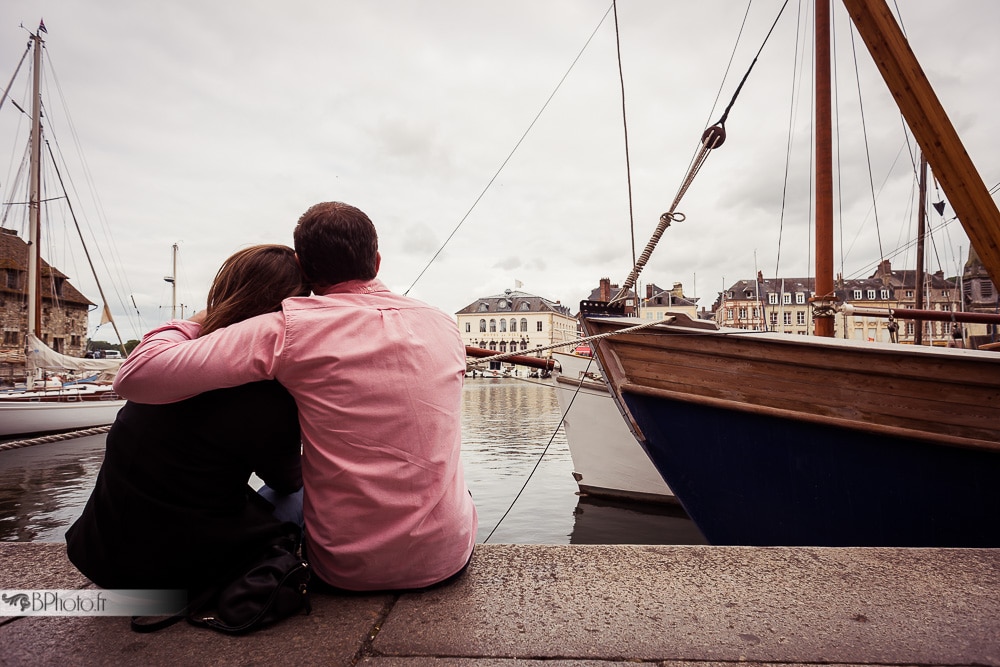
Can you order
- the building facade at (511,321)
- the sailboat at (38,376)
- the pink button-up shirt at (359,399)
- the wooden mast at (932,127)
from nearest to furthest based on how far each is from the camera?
the pink button-up shirt at (359,399) < the wooden mast at (932,127) < the sailboat at (38,376) < the building facade at (511,321)

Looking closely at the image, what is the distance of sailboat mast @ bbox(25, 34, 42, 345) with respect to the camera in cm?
2105

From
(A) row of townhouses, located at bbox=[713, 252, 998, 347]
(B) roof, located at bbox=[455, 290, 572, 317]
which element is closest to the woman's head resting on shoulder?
(A) row of townhouses, located at bbox=[713, 252, 998, 347]

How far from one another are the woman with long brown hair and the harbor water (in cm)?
349

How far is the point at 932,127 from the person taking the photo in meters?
4.41

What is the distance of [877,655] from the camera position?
1533 millimetres

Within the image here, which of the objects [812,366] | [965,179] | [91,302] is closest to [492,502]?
[812,366]

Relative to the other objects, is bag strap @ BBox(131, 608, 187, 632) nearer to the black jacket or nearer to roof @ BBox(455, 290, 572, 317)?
the black jacket

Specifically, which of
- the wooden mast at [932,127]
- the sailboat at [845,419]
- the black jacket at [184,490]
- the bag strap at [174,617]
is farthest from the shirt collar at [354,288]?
the wooden mast at [932,127]

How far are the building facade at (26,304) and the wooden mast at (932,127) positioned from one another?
115 ft

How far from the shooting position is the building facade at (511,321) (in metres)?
93.4

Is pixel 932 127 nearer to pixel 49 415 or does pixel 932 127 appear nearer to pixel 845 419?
pixel 845 419

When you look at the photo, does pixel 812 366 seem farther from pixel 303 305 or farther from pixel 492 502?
pixel 492 502

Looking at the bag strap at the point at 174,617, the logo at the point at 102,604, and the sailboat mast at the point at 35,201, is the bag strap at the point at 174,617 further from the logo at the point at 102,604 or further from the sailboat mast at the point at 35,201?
the sailboat mast at the point at 35,201

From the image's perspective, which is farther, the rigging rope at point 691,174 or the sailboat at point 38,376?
the sailboat at point 38,376
